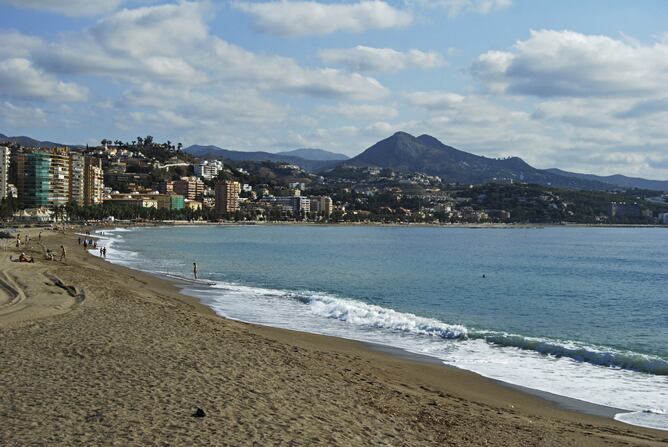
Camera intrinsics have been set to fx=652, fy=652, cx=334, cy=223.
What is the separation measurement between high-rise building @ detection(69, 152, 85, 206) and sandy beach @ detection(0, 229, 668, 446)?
13280cm

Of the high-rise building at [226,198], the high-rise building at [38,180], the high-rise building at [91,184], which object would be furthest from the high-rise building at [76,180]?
the high-rise building at [226,198]

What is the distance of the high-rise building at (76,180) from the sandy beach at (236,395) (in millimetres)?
132800

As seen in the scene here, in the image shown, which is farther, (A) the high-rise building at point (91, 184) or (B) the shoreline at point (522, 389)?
(A) the high-rise building at point (91, 184)

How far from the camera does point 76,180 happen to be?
458ft

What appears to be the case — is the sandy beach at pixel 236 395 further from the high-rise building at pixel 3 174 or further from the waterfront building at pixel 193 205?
the waterfront building at pixel 193 205

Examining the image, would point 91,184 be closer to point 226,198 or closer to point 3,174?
point 3,174

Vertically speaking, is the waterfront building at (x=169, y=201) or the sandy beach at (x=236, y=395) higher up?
the waterfront building at (x=169, y=201)

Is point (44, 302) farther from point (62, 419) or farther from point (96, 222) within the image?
point (96, 222)

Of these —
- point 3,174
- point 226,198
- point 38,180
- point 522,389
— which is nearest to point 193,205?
point 226,198

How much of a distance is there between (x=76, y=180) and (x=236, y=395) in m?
142

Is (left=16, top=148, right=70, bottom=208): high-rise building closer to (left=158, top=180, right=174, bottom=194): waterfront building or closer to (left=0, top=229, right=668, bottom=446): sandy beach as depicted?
(left=158, top=180, right=174, bottom=194): waterfront building

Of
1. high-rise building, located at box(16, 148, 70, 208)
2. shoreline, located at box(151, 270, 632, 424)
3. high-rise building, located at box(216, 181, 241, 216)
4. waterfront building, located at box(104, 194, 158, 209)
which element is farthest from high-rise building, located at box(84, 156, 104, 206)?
shoreline, located at box(151, 270, 632, 424)

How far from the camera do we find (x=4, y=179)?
11706 cm

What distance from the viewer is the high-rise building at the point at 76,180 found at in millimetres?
138625
